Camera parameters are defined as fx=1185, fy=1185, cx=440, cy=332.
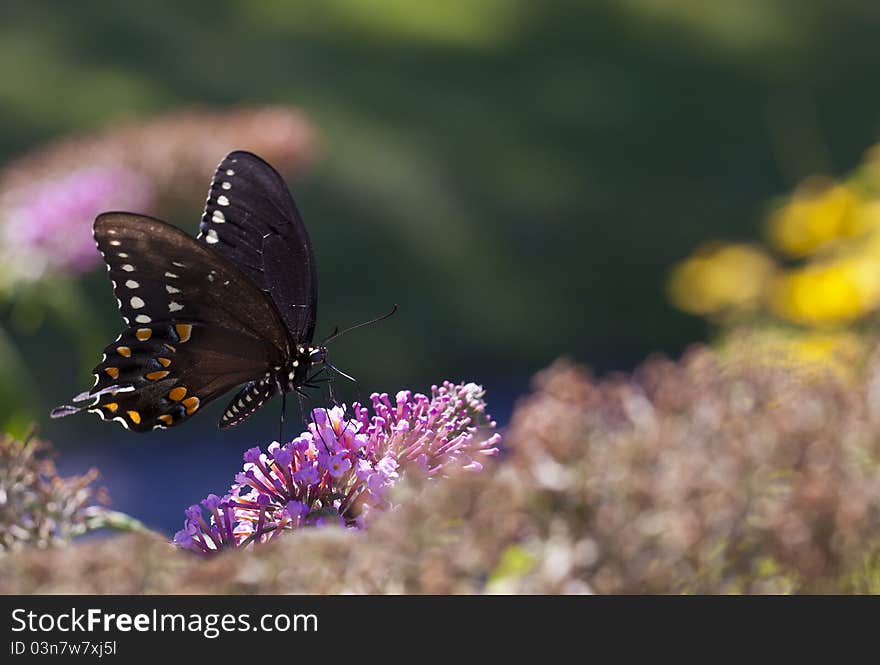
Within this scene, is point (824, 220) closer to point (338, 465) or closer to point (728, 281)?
point (728, 281)

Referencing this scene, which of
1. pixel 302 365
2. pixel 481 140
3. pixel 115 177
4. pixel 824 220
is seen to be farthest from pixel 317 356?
pixel 481 140

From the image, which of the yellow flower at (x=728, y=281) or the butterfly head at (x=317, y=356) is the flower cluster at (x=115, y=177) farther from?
the yellow flower at (x=728, y=281)

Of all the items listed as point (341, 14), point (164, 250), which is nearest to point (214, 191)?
point (164, 250)

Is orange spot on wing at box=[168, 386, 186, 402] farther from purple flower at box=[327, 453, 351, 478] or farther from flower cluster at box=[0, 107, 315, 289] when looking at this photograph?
flower cluster at box=[0, 107, 315, 289]

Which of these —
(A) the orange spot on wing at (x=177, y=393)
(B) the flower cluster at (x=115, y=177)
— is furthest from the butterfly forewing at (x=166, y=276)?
(B) the flower cluster at (x=115, y=177)

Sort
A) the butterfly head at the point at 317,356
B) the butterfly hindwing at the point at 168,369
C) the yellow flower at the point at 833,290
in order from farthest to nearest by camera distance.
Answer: the yellow flower at the point at 833,290
the butterfly head at the point at 317,356
the butterfly hindwing at the point at 168,369

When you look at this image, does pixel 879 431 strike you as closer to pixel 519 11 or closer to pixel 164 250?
pixel 164 250
